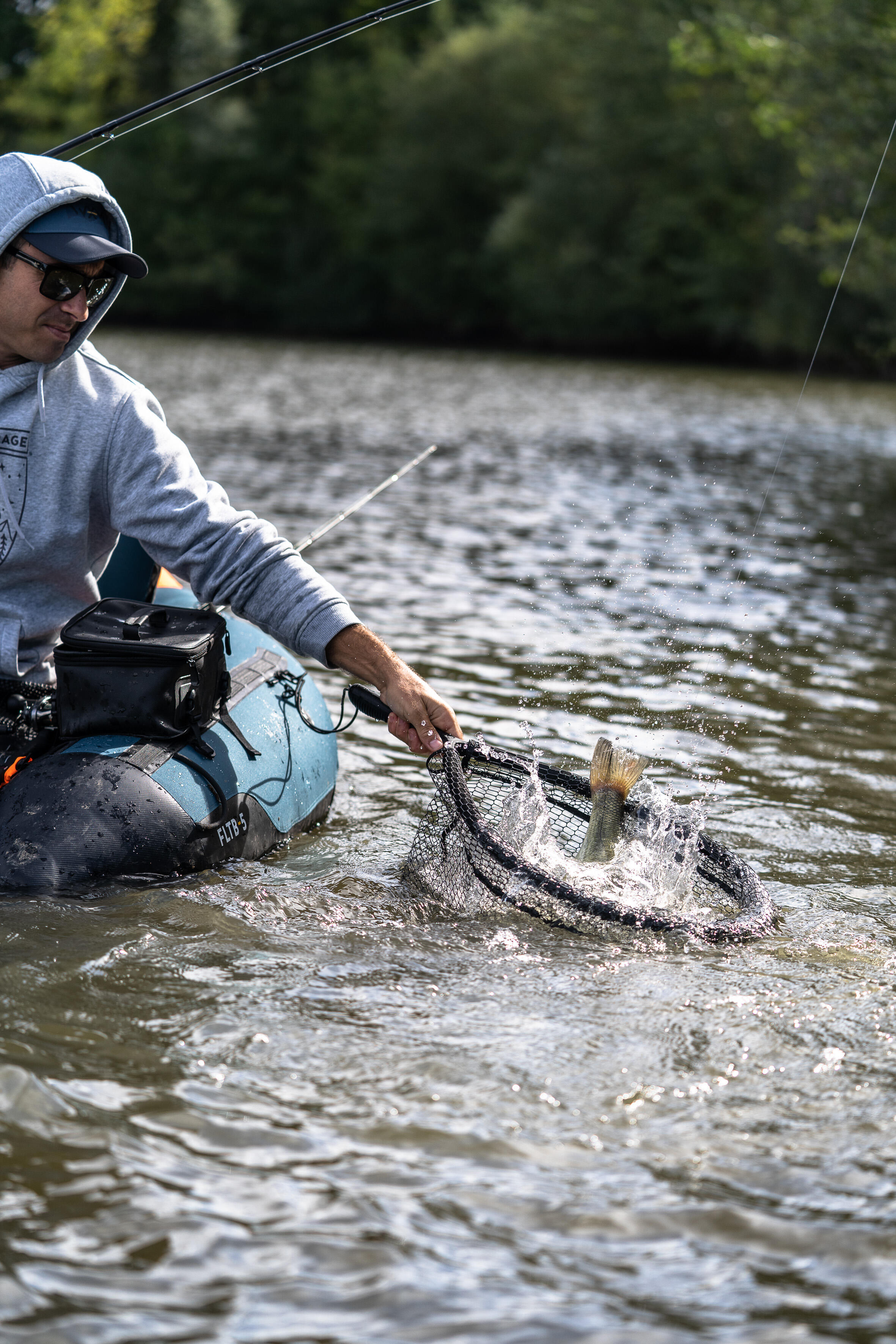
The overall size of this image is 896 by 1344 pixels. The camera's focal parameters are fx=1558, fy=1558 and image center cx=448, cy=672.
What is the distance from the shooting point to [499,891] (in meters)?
4.12

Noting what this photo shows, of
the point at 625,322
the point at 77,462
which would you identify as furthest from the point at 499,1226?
the point at 625,322

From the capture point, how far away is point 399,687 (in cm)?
410

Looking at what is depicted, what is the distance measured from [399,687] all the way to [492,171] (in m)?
44.0

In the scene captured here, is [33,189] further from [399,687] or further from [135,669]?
[399,687]

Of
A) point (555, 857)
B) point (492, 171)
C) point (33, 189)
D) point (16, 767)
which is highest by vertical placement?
point (492, 171)

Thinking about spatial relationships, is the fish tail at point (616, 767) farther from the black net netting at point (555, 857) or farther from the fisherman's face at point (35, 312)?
the fisherman's face at point (35, 312)

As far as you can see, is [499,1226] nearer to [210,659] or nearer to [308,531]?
[210,659]

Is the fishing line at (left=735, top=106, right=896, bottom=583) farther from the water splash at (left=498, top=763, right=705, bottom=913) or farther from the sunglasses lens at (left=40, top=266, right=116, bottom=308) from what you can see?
the sunglasses lens at (left=40, top=266, right=116, bottom=308)

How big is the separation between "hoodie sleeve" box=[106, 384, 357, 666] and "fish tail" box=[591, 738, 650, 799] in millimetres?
770

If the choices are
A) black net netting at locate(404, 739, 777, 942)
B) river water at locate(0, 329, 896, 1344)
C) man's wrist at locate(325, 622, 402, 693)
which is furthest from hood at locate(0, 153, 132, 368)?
river water at locate(0, 329, 896, 1344)

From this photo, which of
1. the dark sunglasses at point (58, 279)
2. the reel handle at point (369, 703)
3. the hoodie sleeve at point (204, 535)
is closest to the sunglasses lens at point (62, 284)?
the dark sunglasses at point (58, 279)

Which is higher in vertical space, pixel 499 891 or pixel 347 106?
pixel 347 106

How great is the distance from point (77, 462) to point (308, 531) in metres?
6.99

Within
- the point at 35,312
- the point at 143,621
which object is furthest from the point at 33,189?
the point at 143,621
